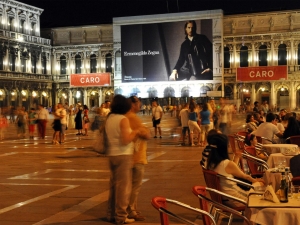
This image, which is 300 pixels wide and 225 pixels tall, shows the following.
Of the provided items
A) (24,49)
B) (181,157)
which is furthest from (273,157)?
(24,49)

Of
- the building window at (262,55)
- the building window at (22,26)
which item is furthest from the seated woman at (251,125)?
the building window at (22,26)

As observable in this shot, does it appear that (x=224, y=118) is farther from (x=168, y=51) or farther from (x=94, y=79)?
(x=168, y=51)

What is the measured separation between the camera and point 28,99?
59.6 m

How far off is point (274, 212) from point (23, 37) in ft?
190

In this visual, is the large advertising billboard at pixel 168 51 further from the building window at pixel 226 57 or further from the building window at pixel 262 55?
the building window at pixel 262 55

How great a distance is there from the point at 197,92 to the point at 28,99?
19307 mm

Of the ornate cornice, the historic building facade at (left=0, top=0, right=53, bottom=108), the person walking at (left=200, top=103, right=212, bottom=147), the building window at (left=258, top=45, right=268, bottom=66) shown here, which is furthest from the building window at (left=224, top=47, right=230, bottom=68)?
the person walking at (left=200, top=103, right=212, bottom=147)

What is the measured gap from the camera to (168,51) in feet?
190

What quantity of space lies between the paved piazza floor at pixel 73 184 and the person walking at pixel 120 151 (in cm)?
42

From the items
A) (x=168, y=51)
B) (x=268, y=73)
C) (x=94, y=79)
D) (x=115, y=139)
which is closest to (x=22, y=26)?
(x=94, y=79)

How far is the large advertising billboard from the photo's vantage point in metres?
57.2

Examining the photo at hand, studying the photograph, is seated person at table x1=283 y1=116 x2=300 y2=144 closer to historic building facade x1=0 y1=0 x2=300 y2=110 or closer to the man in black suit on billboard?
historic building facade x1=0 y1=0 x2=300 y2=110

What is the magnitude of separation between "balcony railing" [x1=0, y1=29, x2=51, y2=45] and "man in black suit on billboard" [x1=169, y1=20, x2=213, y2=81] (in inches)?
687

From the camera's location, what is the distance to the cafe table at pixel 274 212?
13.7 ft
